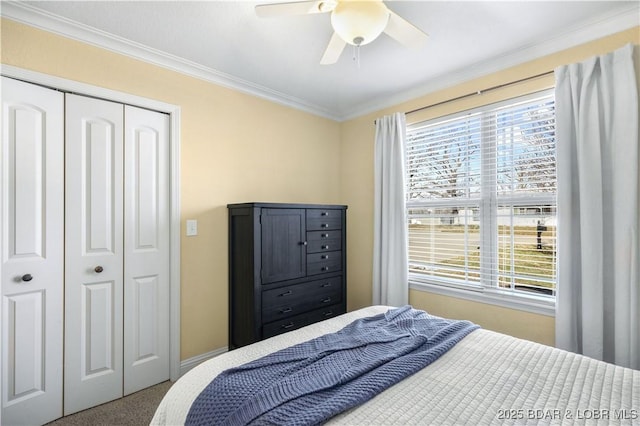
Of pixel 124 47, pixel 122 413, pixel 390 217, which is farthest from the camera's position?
pixel 390 217

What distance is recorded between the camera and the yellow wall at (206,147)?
1992 mm

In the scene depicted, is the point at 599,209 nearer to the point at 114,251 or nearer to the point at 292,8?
the point at 292,8

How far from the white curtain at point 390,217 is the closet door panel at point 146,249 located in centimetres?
200

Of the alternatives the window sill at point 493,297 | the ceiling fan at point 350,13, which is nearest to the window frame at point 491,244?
the window sill at point 493,297

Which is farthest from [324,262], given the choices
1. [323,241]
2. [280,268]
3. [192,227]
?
[192,227]

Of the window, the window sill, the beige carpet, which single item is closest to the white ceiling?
the window

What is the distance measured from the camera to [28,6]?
5.87 ft

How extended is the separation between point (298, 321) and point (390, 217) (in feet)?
4.44

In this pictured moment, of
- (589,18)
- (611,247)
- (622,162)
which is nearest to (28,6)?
(589,18)

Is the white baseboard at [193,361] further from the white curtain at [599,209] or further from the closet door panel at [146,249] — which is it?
the white curtain at [599,209]

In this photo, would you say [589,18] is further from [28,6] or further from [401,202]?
[28,6]

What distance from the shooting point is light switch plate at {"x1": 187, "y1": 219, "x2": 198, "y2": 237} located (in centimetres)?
252

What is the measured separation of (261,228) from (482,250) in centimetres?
186

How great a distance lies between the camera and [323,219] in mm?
2984
